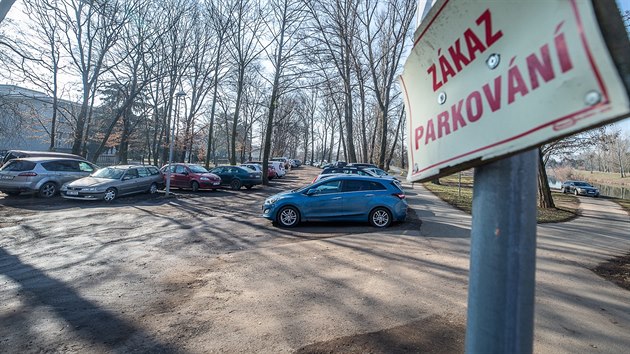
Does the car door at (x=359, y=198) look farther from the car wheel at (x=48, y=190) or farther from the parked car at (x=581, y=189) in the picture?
the parked car at (x=581, y=189)

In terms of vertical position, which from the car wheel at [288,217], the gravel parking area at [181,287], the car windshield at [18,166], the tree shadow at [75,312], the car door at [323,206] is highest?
the car windshield at [18,166]

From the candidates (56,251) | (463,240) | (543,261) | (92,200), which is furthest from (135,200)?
(543,261)

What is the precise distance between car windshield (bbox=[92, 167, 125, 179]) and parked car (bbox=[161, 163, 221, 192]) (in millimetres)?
4251

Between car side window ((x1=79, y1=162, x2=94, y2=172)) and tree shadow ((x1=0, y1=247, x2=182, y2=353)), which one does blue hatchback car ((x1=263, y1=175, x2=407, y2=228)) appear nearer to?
tree shadow ((x1=0, y1=247, x2=182, y2=353))

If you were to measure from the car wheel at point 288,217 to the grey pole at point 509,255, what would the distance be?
966 centimetres

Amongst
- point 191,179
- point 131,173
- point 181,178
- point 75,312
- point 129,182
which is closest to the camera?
point 75,312

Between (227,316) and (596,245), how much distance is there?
9.51m

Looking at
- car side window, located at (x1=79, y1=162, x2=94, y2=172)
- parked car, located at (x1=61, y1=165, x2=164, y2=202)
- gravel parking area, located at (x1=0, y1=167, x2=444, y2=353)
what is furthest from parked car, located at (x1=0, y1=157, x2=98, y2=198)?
gravel parking area, located at (x1=0, y1=167, x2=444, y2=353)

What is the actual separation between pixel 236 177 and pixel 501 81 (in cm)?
2312

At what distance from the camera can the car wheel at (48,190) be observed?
15.5 metres

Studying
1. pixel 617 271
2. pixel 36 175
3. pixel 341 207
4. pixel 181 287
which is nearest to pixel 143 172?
pixel 36 175

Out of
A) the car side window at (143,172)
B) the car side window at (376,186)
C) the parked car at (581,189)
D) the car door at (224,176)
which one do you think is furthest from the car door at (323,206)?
the parked car at (581,189)

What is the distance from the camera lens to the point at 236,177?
924 inches

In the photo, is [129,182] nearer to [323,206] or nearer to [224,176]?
[224,176]
